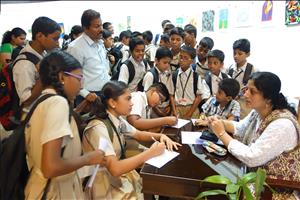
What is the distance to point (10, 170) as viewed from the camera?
1144mm

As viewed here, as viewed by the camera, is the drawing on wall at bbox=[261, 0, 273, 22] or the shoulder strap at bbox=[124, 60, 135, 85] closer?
the shoulder strap at bbox=[124, 60, 135, 85]

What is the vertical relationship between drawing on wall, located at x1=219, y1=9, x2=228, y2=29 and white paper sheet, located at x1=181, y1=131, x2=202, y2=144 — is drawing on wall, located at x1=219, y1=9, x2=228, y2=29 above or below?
above

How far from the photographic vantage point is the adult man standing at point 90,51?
2.43 m

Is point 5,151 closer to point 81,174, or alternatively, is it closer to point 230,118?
point 81,174

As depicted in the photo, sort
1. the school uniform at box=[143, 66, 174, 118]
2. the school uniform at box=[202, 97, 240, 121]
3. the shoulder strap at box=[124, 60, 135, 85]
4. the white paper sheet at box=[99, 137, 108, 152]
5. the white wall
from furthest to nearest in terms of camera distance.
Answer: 1. the white wall
2. the shoulder strap at box=[124, 60, 135, 85]
3. the school uniform at box=[143, 66, 174, 118]
4. the school uniform at box=[202, 97, 240, 121]
5. the white paper sheet at box=[99, 137, 108, 152]

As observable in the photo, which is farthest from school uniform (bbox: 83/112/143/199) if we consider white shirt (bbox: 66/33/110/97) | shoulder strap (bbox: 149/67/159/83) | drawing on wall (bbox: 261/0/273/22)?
drawing on wall (bbox: 261/0/273/22)

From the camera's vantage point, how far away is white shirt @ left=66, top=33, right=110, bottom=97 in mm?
2430

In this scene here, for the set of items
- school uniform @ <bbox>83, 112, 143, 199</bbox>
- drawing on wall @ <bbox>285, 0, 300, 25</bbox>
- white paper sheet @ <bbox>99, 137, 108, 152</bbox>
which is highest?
drawing on wall @ <bbox>285, 0, 300, 25</bbox>

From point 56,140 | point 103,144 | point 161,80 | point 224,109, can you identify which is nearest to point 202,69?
point 161,80

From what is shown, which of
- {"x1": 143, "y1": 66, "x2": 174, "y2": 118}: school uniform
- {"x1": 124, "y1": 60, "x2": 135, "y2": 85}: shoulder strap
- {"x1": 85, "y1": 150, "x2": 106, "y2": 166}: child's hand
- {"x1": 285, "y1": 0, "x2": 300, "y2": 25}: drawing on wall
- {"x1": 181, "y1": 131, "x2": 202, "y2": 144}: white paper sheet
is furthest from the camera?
{"x1": 285, "y1": 0, "x2": 300, "y2": 25}: drawing on wall

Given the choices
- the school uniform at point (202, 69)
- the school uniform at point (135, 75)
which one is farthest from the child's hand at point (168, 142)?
the school uniform at point (202, 69)

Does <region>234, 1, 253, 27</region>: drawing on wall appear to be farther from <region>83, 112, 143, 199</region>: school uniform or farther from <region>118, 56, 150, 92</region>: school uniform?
<region>83, 112, 143, 199</region>: school uniform

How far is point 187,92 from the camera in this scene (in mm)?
2953

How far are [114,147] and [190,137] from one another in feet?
1.82
